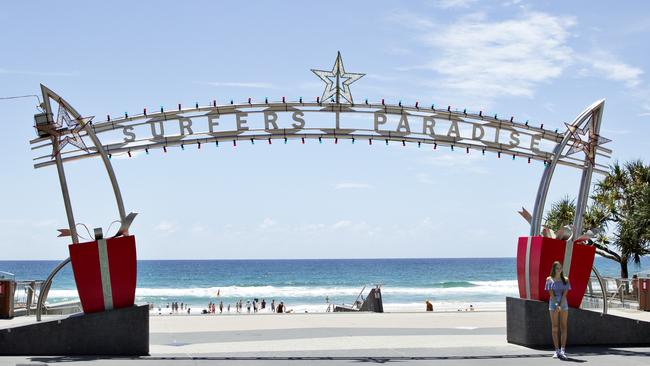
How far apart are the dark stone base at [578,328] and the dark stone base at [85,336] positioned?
6464 mm

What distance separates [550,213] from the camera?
34.0 metres

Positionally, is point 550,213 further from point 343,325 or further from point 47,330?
point 47,330

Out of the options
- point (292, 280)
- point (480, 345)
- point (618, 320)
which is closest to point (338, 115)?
point (480, 345)

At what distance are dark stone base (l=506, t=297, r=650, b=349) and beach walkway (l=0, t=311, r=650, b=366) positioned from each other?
0.34 meters

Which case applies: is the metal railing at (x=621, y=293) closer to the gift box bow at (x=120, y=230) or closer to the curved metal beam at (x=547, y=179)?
the curved metal beam at (x=547, y=179)

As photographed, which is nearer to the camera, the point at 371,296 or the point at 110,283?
the point at 110,283

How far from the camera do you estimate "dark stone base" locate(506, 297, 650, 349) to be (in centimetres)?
1388

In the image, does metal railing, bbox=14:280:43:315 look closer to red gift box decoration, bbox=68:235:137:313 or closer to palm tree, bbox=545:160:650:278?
red gift box decoration, bbox=68:235:137:313

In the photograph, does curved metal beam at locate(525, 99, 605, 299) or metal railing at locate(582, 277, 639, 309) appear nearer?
curved metal beam at locate(525, 99, 605, 299)

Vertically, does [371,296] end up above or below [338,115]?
below

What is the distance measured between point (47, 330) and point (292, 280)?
326 ft

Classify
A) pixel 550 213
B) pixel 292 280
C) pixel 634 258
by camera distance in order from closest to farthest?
pixel 634 258 < pixel 550 213 < pixel 292 280

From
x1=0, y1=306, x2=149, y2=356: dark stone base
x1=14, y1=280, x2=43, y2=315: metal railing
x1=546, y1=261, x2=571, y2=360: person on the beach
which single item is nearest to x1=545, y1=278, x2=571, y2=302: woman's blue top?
x1=546, y1=261, x2=571, y2=360: person on the beach

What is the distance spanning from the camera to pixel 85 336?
13.0m
